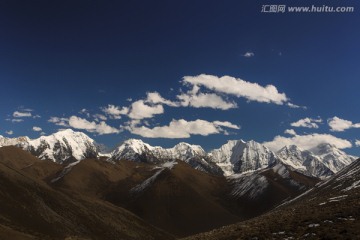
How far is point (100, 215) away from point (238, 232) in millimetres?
150438

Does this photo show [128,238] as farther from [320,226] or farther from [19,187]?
[320,226]

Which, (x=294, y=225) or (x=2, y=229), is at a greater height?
(x=294, y=225)

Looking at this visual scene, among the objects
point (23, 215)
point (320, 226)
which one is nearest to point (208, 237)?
point (320, 226)

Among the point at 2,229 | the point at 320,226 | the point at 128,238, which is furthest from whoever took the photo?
the point at 128,238

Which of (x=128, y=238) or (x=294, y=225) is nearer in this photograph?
(x=294, y=225)

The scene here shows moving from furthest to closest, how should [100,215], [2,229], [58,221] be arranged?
[100,215], [58,221], [2,229]

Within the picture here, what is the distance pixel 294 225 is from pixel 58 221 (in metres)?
124

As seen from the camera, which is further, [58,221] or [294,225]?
[58,221]

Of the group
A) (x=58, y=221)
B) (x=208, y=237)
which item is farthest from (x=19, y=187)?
(x=208, y=237)

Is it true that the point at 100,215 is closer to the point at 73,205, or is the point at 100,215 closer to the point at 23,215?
the point at 73,205

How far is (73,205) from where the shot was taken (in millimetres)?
182750

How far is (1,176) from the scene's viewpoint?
163375 millimetres

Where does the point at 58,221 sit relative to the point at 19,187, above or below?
below

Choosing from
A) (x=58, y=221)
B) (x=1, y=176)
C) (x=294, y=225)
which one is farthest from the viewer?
(x=1, y=176)
